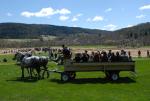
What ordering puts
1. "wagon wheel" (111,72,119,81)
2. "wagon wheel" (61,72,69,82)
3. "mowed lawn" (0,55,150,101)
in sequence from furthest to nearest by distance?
1. "wagon wheel" (61,72,69,82)
2. "wagon wheel" (111,72,119,81)
3. "mowed lawn" (0,55,150,101)

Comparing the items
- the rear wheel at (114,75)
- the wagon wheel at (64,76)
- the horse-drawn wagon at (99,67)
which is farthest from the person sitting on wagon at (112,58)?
the wagon wheel at (64,76)

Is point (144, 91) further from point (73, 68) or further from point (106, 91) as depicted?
point (73, 68)

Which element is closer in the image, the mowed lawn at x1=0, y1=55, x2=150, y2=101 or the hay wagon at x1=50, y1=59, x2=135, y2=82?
the mowed lawn at x1=0, y1=55, x2=150, y2=101

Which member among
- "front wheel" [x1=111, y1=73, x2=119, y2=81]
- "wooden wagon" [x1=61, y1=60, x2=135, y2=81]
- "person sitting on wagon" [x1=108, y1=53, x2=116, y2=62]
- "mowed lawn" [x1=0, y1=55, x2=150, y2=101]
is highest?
"person sitting on wagon" [x1=108, y1=53, x2=116, y2=62]

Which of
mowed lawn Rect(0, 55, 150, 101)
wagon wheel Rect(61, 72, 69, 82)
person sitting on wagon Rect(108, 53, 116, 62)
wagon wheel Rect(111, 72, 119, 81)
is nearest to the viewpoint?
mowed lawn Rect(0, 55, 150, 101)

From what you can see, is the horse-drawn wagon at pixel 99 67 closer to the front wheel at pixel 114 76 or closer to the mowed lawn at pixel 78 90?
the front wheel at pixel 114 76

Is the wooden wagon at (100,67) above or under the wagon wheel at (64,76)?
above

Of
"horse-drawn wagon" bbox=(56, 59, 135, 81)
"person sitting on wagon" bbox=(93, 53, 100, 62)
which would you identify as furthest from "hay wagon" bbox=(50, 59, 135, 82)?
"person sitting on wagon" bbox=(93, 53, 100, 62)

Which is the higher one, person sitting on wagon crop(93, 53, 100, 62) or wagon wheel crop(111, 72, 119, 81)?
person sitting on wagon crop(93, 53, 100, 62)

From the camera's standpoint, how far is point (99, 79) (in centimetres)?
3117

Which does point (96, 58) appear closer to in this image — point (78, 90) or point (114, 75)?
point (114, 75)

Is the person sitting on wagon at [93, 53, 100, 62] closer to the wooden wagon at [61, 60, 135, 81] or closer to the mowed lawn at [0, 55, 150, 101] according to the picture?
the wooden wagon at [61, 60, 135, 81]

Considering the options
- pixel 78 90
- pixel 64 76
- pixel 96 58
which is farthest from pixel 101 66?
pixel 78 90

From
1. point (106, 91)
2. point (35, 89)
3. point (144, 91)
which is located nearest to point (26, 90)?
point (35, 89)
